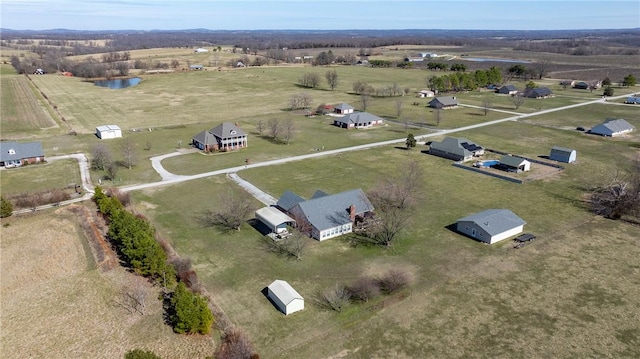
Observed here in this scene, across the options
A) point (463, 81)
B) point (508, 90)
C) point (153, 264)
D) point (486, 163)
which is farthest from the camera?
point (463, 81)

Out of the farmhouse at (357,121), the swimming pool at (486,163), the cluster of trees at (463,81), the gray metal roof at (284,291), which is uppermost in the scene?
the cluster of trees at (463,81)

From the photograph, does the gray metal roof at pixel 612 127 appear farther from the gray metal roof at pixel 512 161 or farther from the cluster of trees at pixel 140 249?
the cluster of trees at pixel 140 249

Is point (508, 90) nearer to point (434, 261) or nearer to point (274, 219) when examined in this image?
point (434, 261)

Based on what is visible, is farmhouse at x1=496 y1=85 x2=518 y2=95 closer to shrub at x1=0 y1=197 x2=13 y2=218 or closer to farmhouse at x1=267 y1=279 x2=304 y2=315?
farmhouse at x1=267 y1=279 x2=304 y2=315

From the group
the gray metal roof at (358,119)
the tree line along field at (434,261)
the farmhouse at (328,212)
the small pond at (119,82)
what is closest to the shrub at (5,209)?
the tree line along field at (434,261)

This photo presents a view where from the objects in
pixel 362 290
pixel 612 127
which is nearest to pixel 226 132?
pixel 362 290

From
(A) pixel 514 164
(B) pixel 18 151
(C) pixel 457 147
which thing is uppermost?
(C) pixel 457 147
